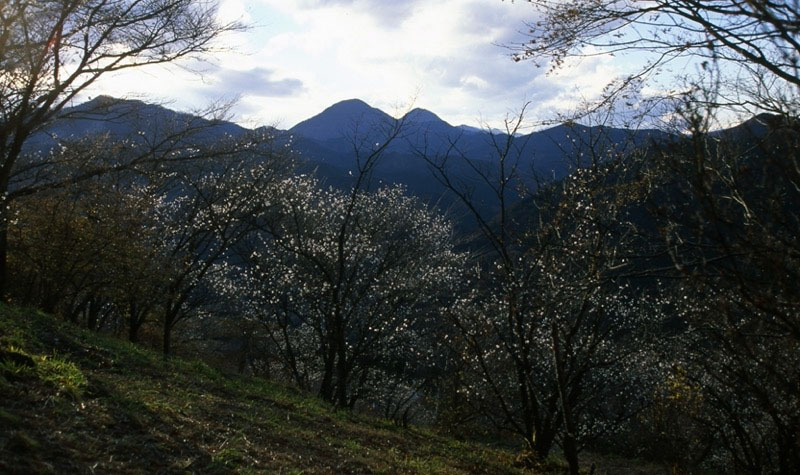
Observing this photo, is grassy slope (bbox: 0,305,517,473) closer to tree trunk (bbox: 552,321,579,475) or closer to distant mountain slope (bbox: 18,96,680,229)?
tree trunk (bbox: 552,321,579,475)

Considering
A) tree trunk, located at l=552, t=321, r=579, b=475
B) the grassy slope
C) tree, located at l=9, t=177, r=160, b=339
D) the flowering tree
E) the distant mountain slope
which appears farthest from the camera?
the flowering tree

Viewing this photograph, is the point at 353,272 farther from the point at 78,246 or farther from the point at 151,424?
the point at 151,424

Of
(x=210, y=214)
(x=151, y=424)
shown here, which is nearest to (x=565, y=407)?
(x=151, y=424)

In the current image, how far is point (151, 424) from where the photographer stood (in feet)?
16.4

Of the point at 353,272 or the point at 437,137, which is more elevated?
the point at 437,137

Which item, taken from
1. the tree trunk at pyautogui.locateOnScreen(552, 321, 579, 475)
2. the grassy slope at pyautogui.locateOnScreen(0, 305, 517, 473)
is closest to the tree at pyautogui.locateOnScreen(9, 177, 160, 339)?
the grassy slope at pyautogui.locateOnScreen(0, 305, 517, 473)

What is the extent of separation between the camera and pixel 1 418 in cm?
391

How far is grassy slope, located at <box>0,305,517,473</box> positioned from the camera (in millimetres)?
3994

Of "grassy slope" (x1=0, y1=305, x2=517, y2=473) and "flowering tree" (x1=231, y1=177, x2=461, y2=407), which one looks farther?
"flowering tree" (x1=231, y1=177, x2=461, y2=407)

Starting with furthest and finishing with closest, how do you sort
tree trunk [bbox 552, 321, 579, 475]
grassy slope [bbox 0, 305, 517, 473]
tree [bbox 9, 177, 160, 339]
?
tree [bbox 9, 177, 160, 339], tree trunk [bbox 552, 321, 579, 475], grassy slope [bbox 0, 305, 517, 473]

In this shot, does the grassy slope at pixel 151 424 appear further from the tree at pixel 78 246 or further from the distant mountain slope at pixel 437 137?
the tree at pixel 78 246

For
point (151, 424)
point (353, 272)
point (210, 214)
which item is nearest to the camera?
point (151, 424)

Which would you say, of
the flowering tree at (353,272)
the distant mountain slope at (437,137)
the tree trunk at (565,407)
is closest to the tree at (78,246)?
the distant mountain slope at (437,137)

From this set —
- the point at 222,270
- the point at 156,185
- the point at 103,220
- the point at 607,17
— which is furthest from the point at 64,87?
the point at 222,270
